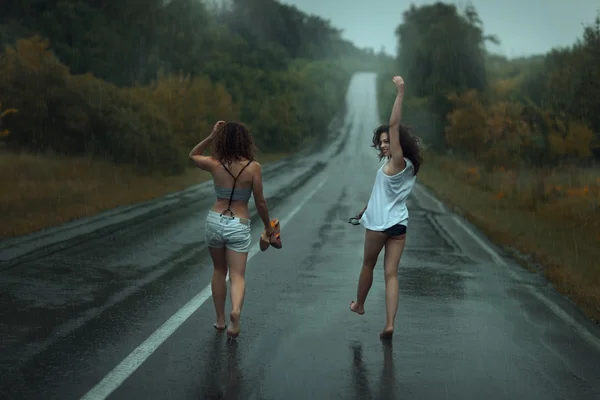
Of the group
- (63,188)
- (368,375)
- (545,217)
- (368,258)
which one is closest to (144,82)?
(63,188)

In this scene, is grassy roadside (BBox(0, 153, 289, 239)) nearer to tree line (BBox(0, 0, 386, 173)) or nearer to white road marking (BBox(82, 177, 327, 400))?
tree line (BBox(0, 0, 386, 173))

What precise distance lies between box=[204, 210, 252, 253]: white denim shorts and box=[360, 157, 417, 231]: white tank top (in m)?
1.11

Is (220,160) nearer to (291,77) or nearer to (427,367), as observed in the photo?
(427,367)

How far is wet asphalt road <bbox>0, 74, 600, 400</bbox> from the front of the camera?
5484 millimetres

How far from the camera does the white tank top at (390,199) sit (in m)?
6.97

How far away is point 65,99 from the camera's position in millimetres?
27719

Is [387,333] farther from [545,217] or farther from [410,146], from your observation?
[545,217]

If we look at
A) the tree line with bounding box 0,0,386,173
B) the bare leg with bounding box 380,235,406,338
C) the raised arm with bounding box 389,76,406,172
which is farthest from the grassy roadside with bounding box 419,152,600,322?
the tree line with bounding box 0,0,386,173

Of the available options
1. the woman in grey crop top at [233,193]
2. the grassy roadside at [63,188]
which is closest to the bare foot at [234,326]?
the woman in grey crop top at [233,193]

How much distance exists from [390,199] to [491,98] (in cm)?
4603

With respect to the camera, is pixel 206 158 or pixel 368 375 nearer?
pixel 368 375

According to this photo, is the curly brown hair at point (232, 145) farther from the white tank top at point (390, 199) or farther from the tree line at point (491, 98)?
the tree line at point (491, 98)

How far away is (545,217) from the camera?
19000 millimetres

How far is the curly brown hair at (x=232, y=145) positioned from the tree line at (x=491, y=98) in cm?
1459
